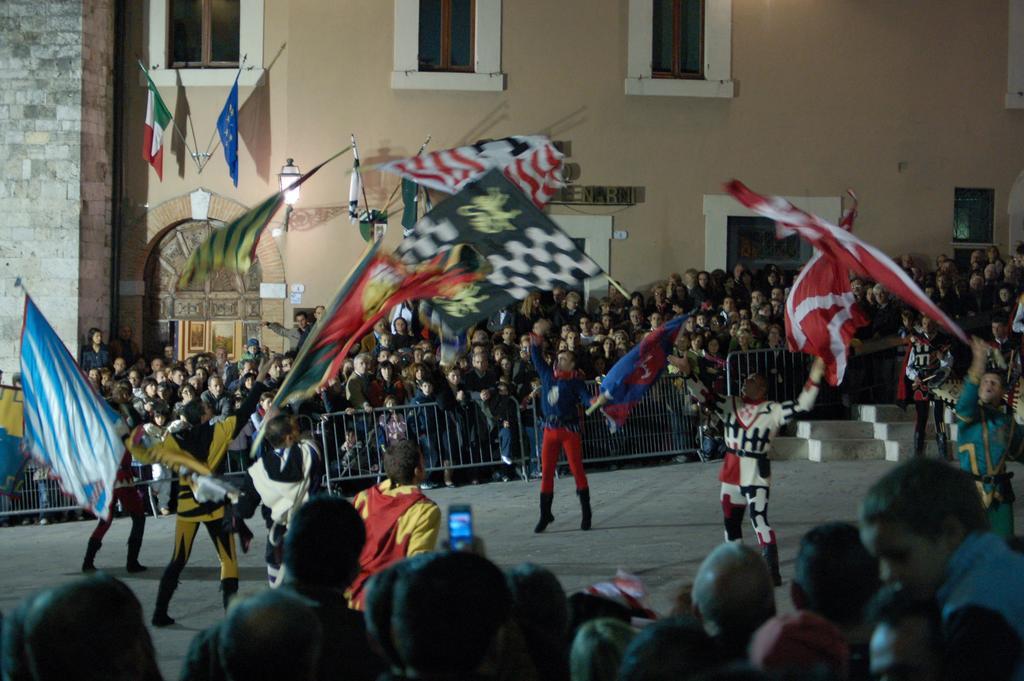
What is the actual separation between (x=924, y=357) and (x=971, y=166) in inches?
280

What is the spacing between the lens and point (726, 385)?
56.9 ft

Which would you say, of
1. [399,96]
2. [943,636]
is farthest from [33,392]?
[399,96]

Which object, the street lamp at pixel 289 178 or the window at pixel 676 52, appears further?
the window at pixel 676 52

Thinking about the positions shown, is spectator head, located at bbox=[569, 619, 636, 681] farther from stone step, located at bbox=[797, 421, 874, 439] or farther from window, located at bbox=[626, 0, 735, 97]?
window, located at bbox=[626, 0, 735, 97]

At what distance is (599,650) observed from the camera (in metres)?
3.44

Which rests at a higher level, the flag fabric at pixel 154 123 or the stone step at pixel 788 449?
the flag fabric at pixel 154 123

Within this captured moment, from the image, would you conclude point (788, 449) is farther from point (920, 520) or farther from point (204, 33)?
point (920, 520)

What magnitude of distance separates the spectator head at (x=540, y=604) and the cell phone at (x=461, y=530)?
0.34 m

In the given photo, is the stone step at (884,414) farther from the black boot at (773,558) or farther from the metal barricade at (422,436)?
the black boot at (773,558)

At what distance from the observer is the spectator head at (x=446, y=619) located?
3.02 metres

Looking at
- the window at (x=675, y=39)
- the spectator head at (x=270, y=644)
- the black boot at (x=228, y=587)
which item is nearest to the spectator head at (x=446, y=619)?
the spectator head at (x=270, y=644)

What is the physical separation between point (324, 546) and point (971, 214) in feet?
67.2

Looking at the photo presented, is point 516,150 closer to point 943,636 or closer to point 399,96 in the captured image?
point 399,96

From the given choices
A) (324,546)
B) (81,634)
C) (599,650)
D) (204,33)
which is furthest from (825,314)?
(204,33)
